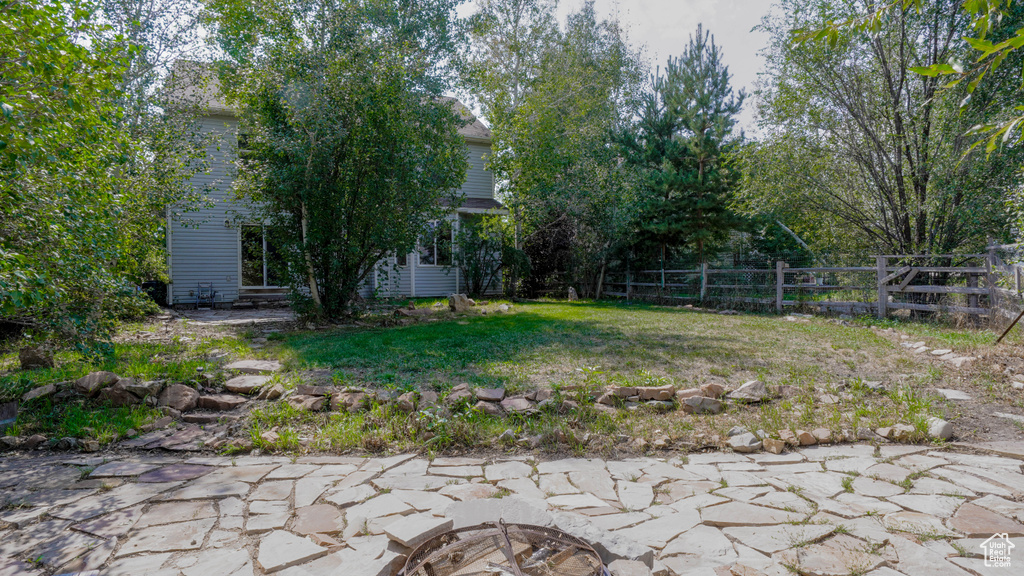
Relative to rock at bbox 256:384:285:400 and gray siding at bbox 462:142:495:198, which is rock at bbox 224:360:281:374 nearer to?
rock at bbox 256:384:285:400

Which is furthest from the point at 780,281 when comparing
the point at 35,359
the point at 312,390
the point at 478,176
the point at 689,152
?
the point at 35,359

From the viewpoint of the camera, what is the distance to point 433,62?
14.4m

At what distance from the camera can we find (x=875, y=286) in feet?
33.1

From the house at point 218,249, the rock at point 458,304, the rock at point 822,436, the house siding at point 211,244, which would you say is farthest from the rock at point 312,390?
the house siding at point 211,244

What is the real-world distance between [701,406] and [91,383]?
5005 millimetres

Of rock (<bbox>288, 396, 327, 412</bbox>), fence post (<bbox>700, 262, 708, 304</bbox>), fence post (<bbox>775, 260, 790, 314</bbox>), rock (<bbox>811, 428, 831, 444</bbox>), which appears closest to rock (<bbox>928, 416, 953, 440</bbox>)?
rock (<bbox>811, 428, 831, 444</bbox>)

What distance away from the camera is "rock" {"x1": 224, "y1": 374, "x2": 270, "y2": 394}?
4.62 meters

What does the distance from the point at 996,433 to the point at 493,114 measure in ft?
49.0

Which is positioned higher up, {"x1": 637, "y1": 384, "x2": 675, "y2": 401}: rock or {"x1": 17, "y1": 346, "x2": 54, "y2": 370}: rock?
{"x1": 17, "y1": 346, "x2": 54, "y2": 370}: rock

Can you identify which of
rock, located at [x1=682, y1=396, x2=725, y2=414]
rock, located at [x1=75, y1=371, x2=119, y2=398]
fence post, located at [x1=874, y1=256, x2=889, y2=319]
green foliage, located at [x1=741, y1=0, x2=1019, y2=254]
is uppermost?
green foliage, located at [x1=741, y1=0, x2=1019, y2=254]

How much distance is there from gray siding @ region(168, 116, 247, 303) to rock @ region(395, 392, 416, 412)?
11527 mm

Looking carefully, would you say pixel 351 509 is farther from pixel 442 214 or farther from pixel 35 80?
pixel 442 214

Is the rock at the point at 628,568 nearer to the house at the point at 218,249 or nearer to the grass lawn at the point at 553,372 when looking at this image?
the grass lawn at the point at 553,372

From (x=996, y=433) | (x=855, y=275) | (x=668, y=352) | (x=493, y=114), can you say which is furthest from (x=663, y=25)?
(x=996, y=433)
